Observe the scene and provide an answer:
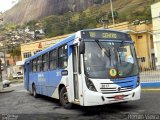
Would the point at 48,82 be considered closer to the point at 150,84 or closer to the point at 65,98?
the point at 65,98

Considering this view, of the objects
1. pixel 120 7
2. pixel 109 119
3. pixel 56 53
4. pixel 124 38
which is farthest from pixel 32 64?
pixel 120 7

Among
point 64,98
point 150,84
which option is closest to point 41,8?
point 150,84

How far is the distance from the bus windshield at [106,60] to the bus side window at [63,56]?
5.91 feet

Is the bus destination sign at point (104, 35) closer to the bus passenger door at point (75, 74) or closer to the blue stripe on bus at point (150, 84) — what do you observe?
the bus passenger door at point (75, 74)

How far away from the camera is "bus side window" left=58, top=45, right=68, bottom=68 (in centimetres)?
1248

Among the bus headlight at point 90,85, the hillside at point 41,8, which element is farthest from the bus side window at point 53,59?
the hillside at point 41,8

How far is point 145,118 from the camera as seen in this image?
30.1 feet

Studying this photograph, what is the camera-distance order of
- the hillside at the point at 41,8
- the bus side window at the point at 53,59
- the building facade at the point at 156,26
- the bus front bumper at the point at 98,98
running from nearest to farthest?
1. the bus front bumper at the point at 98,98
2. the bus side window at the point at 53,59
3. the building facade at the point at 156,26
4. the hillside at the point at 41,8

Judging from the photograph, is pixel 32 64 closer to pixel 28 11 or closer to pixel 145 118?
pixel 145 118

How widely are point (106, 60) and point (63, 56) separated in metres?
2.65

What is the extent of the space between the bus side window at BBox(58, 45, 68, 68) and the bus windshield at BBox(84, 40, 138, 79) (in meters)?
1.80

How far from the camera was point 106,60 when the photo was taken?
10742mm

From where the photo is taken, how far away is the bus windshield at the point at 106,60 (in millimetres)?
10609

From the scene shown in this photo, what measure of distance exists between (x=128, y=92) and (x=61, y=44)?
3.84 metres
